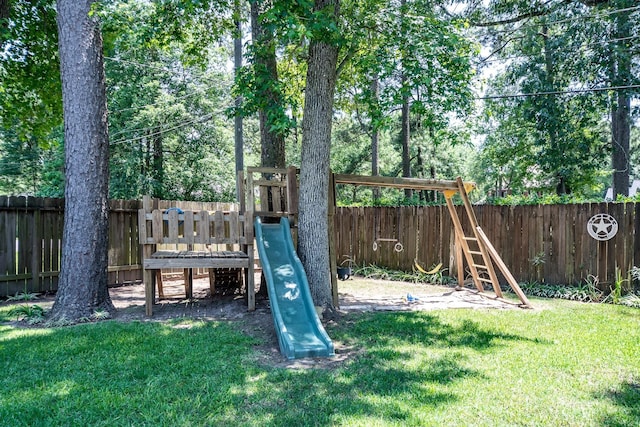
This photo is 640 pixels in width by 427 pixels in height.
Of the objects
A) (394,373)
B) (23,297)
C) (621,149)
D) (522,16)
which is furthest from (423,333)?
(621,149)

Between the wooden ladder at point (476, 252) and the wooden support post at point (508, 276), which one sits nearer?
the wooden support post at point (508, 276)

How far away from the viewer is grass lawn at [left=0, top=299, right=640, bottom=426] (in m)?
2.71

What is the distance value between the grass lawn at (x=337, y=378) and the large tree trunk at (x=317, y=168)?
2.82 ft

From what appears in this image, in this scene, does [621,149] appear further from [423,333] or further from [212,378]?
[212,378]

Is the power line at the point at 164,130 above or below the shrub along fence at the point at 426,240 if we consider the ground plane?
above

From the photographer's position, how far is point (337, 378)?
3.40 m

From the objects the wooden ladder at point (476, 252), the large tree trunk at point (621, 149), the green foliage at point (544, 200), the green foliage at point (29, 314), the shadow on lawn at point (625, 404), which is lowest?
the shadow on lawn at point (625, 404)

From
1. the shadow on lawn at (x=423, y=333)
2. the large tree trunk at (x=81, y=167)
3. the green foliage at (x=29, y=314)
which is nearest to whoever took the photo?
the shadow on lawn at (x=423, y=333)

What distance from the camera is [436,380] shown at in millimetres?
3369

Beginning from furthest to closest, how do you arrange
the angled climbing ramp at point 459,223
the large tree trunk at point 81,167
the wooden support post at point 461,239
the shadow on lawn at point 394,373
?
the wooden support post at point 461,239 < the angled climbing ramp at point 459,223 < the large tree trunk at point 81,167 < the shadow on lawn at point 394,373

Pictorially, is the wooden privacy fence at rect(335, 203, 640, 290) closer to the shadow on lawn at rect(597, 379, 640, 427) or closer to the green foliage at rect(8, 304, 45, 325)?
the shadow on lawn at rect(597, 379, 640, 427)

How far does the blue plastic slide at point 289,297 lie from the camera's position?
406 centimetres

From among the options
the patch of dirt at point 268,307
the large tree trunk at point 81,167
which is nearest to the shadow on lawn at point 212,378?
the patch of dirt at point 268,307

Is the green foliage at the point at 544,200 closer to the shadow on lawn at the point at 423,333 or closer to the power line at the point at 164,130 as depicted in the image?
the shadow on lawn at the point at 423,333
